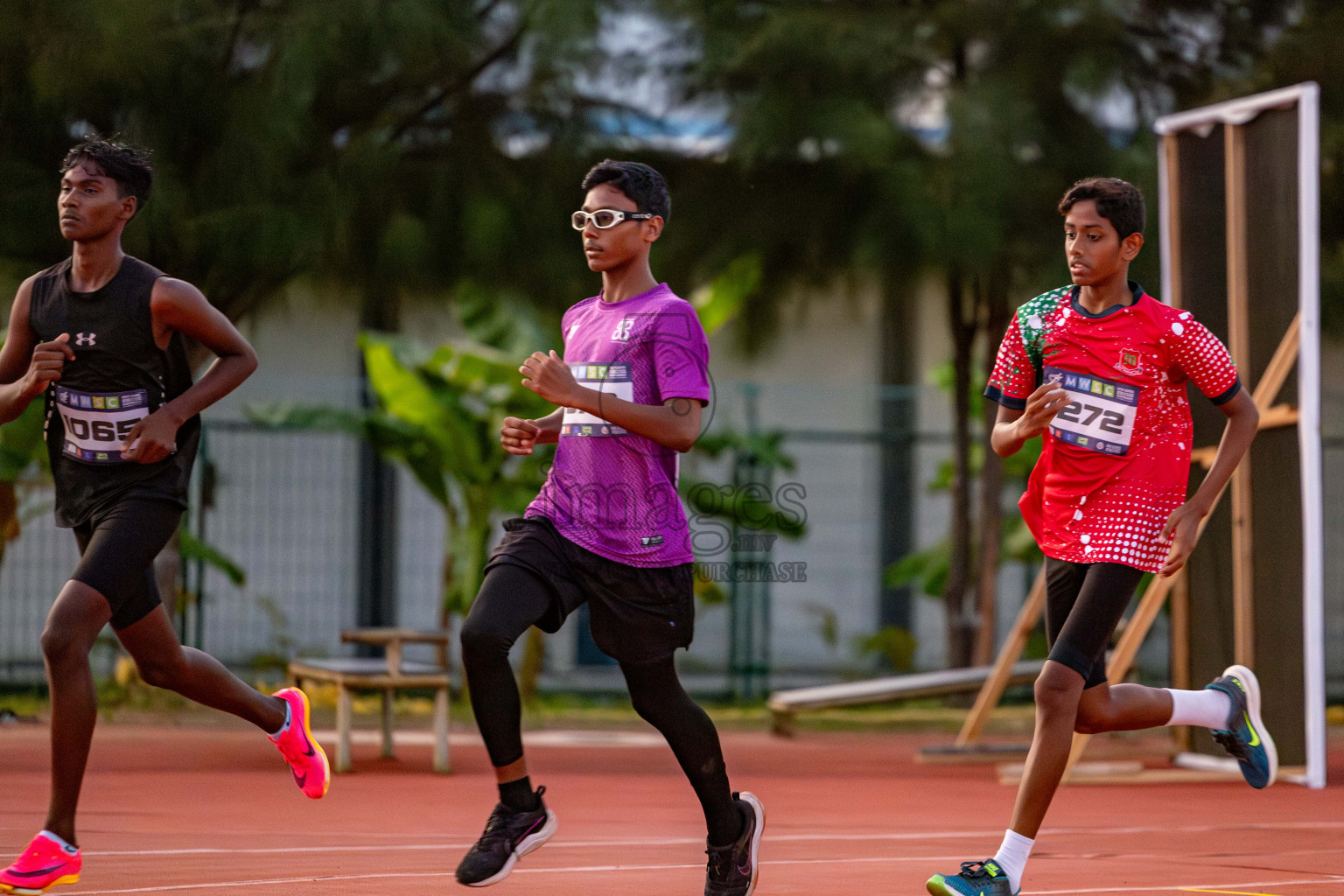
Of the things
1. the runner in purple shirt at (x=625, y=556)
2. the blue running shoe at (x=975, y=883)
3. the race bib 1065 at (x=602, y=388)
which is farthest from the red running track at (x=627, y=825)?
the race bib 1065 at (x=602, y=388)

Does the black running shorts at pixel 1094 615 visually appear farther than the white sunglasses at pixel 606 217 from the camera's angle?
Yes

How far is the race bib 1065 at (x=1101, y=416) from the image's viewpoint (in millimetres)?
4871

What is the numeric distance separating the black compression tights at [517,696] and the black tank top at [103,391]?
3.87ft

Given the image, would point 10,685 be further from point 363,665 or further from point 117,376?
point 117,376

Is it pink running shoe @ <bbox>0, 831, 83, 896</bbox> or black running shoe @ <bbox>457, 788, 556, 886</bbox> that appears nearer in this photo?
black running shoe @ <bbox>457, 788, 556, 886</bbox>

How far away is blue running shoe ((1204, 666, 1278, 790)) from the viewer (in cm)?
566

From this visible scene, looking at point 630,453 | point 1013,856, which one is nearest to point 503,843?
point 630,453

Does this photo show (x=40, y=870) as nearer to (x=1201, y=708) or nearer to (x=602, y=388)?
(x=602, y=388)

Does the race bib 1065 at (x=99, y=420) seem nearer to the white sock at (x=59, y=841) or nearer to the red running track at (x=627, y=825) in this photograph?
the white sock at (x=59, y=841)

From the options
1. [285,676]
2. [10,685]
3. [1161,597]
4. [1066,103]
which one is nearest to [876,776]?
[1161,597]

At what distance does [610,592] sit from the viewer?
449cm

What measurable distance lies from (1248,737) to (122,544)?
3.57 metres

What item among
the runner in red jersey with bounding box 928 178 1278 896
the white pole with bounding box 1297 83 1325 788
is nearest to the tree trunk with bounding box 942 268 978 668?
the white pole with bounding box 1297 83 1325 788

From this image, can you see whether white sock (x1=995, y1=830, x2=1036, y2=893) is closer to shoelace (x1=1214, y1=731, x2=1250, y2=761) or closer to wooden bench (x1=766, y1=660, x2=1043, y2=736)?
→ shoelace (x1=1214, y1=731, x2=1250, y2=761)
